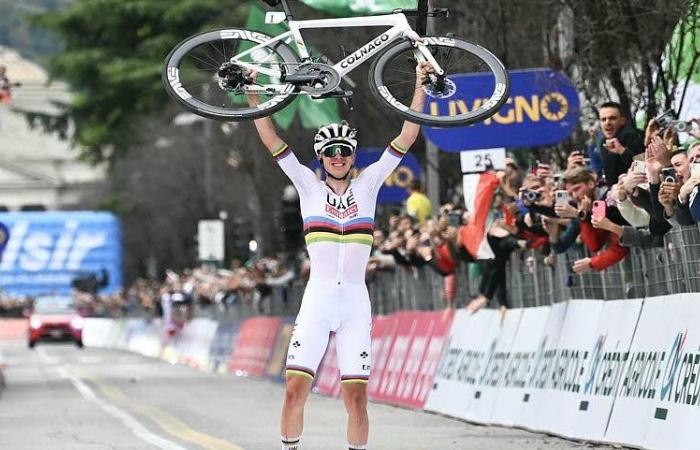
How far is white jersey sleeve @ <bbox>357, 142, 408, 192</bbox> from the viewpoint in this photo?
11930 mm

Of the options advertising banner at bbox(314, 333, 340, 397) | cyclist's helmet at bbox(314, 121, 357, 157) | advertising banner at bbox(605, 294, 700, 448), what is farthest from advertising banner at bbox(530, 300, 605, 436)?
advertising banner at bbox(314, 333, 340, 397)

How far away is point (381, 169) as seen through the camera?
11984 mm

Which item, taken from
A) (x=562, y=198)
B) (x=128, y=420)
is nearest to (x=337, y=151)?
(x=562, y=198)

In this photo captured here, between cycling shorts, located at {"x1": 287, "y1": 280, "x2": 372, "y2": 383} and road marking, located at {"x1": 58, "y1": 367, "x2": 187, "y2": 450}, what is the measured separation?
3.90m

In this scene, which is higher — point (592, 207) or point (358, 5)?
point (358, 5)

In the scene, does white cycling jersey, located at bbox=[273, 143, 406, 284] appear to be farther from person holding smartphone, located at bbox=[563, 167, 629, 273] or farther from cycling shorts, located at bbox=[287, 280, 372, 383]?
person holding smartphone, located at bbox=[563, 167, 629, 273]

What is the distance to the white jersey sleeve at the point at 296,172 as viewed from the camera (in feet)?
38.9

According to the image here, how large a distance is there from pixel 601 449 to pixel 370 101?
18717mm

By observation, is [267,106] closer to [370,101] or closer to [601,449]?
→ [601,449]

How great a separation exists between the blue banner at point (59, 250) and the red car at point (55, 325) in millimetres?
15984

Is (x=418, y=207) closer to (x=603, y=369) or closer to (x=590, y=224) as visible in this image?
(x=590, y=224)

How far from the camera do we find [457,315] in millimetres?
21062

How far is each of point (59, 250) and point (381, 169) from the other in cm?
7267

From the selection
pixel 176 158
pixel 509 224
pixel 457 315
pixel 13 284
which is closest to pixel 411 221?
pixel 457 315
